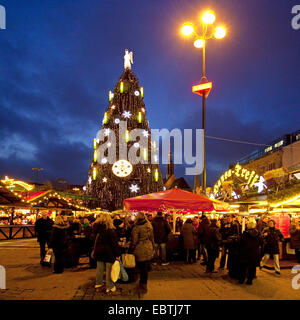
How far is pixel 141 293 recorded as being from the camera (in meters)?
6.67

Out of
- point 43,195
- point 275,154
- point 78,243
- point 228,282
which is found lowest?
point 228,282

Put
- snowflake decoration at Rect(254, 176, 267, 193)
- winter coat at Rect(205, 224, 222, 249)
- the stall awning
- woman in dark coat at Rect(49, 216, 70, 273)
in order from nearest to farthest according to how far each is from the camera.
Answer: woman in dark coat at Rect(49, 216, 70, 273)
winter coat at Rect(205, 224, 222, 249)
the stall awning
snowflake decoration at Rect(254, 176, 267, 193)

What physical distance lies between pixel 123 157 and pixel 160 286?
26909mm

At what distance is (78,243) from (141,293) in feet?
14.2

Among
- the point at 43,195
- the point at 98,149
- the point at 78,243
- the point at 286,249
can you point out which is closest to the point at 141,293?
the point at 78,243

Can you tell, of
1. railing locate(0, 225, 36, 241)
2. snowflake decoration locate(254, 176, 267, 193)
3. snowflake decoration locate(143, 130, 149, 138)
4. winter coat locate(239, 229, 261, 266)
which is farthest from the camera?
snowflake decoration locate(143, 130, 149, 138)

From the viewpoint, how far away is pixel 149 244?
6832 mm

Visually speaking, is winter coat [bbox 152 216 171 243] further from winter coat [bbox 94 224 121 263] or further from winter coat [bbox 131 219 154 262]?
winter coat [bbox 94 224 121 263]

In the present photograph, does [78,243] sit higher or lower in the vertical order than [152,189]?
lower

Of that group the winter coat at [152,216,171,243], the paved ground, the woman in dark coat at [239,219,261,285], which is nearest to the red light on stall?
the winter coat at [152,216,171,243]

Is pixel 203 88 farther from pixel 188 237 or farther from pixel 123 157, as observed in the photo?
pixel 123 157

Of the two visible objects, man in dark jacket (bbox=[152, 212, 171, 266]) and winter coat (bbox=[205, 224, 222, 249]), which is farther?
man in dark jacket (bbox=[152, 212, 171, 266])

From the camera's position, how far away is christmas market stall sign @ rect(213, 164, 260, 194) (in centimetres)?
1806
